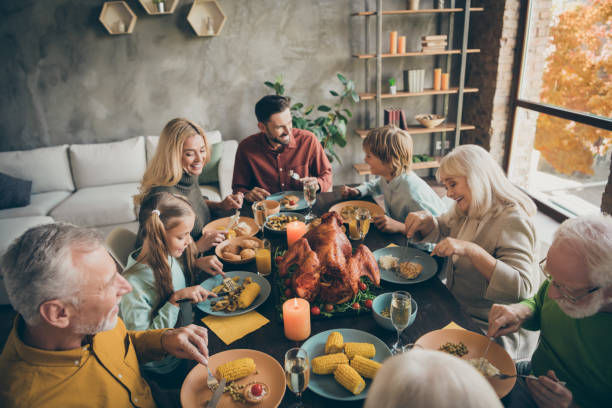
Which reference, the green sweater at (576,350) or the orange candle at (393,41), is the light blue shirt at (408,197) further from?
the orange candle at (393,41)

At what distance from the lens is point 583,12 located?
11.9 feet

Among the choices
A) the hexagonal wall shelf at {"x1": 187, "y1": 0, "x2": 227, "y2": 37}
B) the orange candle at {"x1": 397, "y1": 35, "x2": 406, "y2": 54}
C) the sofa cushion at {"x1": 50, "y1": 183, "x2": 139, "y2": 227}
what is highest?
the hexagonal wall shelf at {"x1": 187, "y1": 0, "x2": 227, "y2": 37}

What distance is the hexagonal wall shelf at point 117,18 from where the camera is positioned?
13.0 feet

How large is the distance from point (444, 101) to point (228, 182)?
2.90 metres

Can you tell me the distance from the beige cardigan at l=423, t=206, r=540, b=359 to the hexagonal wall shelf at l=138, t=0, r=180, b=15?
12.2ft

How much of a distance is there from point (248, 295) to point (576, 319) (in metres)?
1.09

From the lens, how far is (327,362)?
3.71 feet

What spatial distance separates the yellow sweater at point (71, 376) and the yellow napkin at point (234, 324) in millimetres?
279

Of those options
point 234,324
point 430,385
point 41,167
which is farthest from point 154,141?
point 430,385

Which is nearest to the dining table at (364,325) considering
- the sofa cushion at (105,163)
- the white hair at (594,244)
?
the white hair at (594,244)

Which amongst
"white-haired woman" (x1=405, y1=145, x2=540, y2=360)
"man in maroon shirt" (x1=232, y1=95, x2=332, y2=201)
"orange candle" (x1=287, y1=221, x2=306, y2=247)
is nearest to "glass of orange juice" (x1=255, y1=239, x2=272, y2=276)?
"orange candle" (x1=287, y1=221, x2=306, y2=247)

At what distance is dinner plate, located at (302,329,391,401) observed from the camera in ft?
3.51

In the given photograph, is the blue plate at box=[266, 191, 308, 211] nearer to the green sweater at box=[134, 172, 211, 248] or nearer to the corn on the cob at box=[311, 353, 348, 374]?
the green sweater at box=[134, 172, 211, 248]

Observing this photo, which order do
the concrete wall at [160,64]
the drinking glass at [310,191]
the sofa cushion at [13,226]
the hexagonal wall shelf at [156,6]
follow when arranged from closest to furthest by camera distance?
the drinking glass at [310,191] < the sofa cushion at [13,226] < the hexagonal wall shelf at [156,6] < the concrete wall at [160,64]
